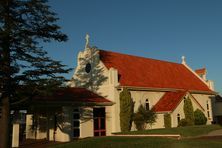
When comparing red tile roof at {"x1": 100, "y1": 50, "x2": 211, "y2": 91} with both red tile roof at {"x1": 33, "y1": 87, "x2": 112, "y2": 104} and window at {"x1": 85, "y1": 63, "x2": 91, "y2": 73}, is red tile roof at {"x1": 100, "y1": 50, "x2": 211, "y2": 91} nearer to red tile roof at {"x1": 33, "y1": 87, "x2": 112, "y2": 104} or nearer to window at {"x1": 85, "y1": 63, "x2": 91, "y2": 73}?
window at {"x1": 85, "y1": 63, "x2": 91, "y2": 73}

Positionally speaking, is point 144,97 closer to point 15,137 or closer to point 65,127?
point 65,127

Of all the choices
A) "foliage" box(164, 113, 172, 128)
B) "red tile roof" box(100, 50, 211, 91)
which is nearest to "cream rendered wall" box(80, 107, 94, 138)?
"red tile roof" box(100, 50, 211, 91)

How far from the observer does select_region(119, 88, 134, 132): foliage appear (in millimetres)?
30609

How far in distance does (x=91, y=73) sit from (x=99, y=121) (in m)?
6.22

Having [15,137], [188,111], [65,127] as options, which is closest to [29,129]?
[65,127]

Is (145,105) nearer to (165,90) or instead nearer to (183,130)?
(165,90)

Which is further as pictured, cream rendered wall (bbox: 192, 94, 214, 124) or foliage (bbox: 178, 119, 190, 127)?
cream rendered wall (bbox: 192, 94, 214, 124)

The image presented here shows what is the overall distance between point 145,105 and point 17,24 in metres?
19.5

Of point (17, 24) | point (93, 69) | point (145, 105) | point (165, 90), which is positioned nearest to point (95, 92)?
point (93, 69)

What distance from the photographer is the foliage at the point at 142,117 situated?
31.7 meters

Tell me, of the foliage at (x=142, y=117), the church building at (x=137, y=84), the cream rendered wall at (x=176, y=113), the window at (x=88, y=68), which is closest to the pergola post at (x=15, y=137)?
the church building at (x=137, y=84)

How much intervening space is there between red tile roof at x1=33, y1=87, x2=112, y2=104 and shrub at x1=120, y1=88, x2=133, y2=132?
1.47 m

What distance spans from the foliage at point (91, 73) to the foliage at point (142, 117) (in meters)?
5.25

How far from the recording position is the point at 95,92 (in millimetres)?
33500
